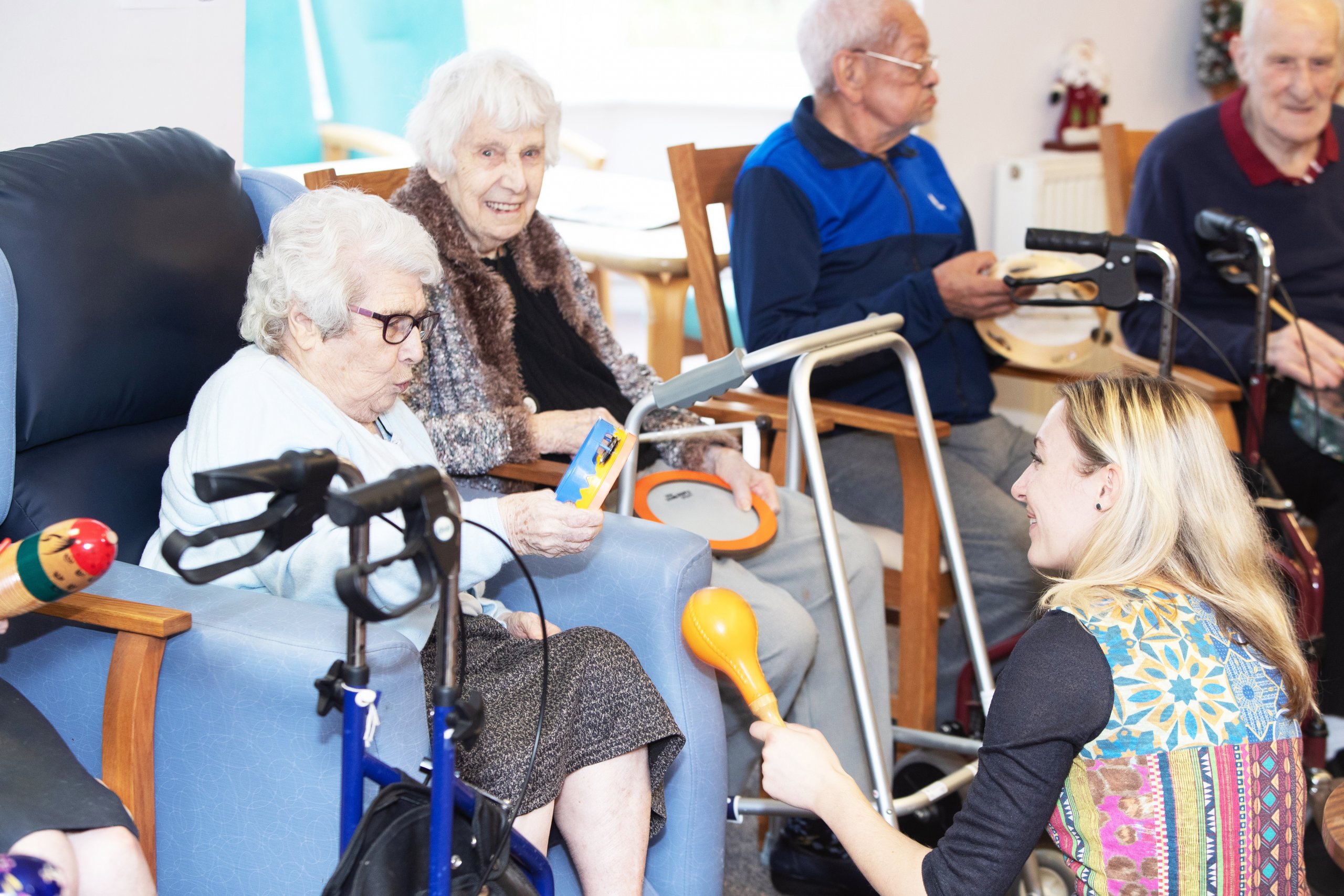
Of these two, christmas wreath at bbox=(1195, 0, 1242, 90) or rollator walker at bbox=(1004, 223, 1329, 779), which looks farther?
christmas wreath at bbox=(1195, 0, 1242, 90)

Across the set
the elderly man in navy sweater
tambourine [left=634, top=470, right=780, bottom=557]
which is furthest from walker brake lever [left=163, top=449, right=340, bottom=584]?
the elderly man in navy sweater

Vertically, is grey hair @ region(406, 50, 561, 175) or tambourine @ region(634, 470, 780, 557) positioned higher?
grey hair @ region(406, 50, 561, 175)

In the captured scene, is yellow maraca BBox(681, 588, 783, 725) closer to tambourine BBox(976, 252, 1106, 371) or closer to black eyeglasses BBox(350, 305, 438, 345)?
black eyeglasses BBox(350, 305, 438, 345)

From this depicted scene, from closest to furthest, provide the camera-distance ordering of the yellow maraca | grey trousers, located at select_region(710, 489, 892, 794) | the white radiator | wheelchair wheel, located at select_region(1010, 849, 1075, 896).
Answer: the yellow maraca, wheelchair wheel, located at select_region(1010, 849, 1075, 896), grey trousers, located at select_region(710, 489, 892, 794), the white radiator

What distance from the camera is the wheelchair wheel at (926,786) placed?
6.36 feet

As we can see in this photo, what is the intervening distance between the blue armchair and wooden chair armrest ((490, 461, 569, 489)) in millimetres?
178

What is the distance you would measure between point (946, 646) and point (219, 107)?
1608mm

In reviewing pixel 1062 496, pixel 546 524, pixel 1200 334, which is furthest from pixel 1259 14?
pixel 546 524

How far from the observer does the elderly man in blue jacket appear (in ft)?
7.45

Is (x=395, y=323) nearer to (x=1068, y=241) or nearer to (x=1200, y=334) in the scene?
(x=1068, y=241)

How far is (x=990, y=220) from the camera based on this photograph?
12.1ft

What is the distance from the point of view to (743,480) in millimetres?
2043

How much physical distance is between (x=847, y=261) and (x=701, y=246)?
285 mm

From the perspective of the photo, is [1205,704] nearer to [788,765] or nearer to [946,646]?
[788,765]
